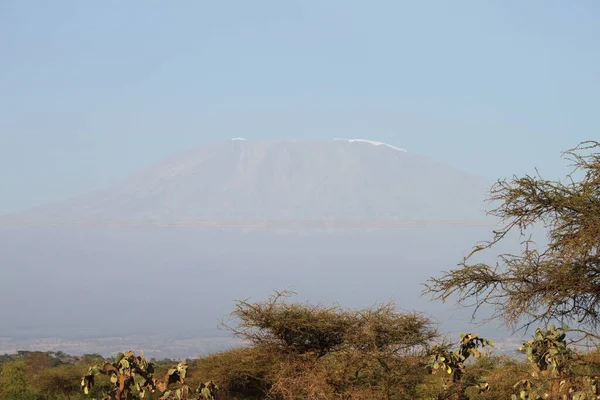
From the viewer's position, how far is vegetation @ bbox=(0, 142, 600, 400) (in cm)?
1559

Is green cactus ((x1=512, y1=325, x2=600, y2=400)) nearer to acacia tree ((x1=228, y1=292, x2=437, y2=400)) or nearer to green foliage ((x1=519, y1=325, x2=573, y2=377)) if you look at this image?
green foliage ((x1=519, y1=325, x2=573, y2=377))

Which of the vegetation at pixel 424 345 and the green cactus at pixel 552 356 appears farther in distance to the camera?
the green cactus at pixel 552 356

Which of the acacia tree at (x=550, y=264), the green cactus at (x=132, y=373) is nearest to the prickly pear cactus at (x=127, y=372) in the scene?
the green cactus at (x=132, y=373)

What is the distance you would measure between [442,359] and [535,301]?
4486mm

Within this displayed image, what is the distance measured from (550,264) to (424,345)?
862 cm

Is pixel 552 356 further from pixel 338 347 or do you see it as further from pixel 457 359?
pixel 338 347

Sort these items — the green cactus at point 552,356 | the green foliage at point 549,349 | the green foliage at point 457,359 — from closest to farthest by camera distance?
1. the green cactus at point 552,356
2. the green foliage at point 549,349
3. the green foliage at point 457,359

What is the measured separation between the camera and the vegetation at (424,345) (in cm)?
1559

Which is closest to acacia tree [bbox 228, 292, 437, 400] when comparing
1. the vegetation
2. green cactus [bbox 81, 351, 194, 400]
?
the vegetation

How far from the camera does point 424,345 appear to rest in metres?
24.1

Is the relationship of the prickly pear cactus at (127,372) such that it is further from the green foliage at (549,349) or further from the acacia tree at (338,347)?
the green foliage at (549,349)

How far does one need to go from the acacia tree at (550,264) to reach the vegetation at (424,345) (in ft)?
0.06

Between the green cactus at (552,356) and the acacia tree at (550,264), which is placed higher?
the acacia tree at (550,264)

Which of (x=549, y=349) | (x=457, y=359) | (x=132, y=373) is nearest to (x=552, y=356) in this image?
(x=549, y=349)
